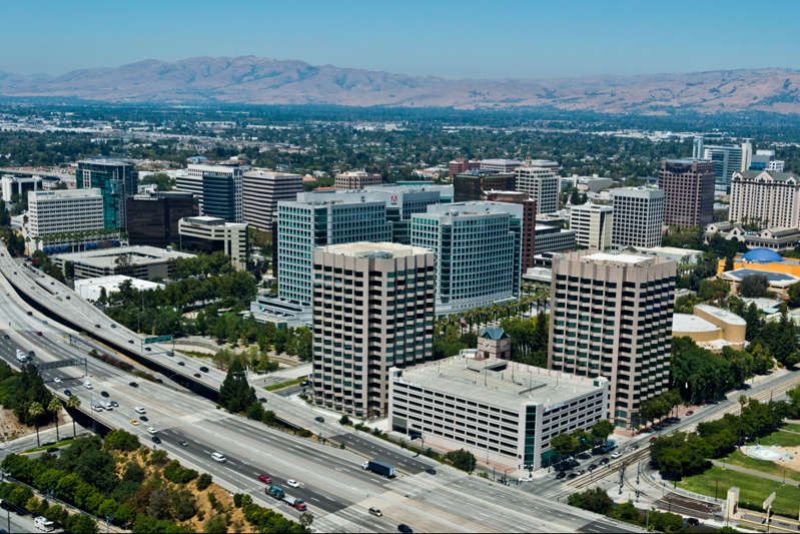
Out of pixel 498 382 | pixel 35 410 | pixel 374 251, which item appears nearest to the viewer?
pixel 498 382

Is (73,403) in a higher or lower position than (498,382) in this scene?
lower

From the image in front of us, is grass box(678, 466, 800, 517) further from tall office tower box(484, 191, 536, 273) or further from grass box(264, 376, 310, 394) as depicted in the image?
tall office tower box(484, 191, 536, 273)

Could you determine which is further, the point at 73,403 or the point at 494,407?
the point at 73,403

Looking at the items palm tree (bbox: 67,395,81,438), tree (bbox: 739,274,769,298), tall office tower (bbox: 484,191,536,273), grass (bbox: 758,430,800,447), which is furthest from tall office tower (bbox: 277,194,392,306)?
grass (bbox: 758,430,800,447)

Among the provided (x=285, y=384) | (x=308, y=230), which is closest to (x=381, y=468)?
(x=285, y=384)

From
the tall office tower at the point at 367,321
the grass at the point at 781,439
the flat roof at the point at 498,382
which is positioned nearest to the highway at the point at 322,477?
the flat roof at the point at 498,382

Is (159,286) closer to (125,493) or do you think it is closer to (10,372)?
(10,372)

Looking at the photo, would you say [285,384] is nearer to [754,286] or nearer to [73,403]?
[73,403]
